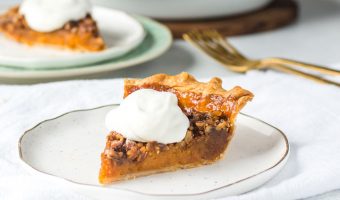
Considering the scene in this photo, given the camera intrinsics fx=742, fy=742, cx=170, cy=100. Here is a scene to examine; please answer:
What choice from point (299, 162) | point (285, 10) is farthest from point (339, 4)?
point (299, 162)

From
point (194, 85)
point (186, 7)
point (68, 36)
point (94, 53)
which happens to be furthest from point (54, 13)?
point (194, 85)

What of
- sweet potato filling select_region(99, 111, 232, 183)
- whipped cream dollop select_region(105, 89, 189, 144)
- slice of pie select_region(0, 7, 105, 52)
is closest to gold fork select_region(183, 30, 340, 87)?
slice of pie select_region(0, 7, 105, 52)

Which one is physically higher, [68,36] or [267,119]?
[267,119]

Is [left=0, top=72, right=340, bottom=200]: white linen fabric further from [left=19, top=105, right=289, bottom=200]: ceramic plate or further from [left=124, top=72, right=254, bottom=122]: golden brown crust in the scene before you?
[left=124, top=72, right=254, bottom=122]: golden brown crust

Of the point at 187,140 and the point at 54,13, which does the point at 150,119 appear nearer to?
the point at 187,140

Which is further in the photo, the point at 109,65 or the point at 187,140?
the point at 109,65

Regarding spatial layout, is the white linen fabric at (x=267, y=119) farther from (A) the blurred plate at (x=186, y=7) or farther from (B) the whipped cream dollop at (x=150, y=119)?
(A) the blurred plate at (x=186, y=7)
